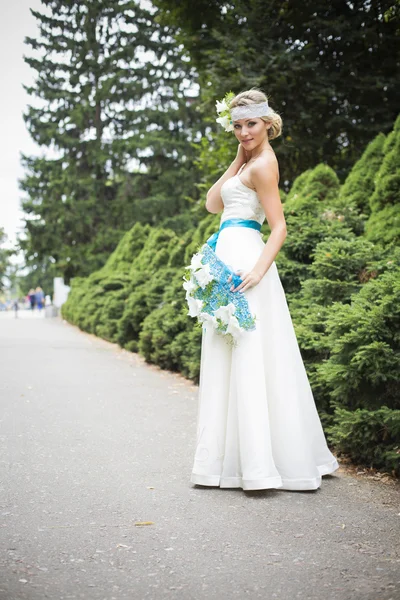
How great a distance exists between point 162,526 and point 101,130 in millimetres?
34362

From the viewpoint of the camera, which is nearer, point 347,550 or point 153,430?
point 347,550

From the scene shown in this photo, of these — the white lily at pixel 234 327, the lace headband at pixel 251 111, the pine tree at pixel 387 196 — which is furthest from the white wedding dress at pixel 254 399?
the pine tree at pixel 387 196

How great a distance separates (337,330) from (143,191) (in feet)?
107

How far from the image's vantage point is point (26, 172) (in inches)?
1570

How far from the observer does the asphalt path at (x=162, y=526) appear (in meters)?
3.09

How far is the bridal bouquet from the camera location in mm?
4609

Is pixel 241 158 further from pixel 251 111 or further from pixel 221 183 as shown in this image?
pixel 251 111

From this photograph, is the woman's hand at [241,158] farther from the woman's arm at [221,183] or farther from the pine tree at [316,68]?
the pine tree at [316,68]

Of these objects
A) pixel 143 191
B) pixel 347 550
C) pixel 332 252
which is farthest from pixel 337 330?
pixel 143 191

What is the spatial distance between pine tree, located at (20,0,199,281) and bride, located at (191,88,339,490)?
3139 centimetres

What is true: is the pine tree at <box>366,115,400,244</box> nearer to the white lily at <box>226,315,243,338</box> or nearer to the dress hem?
the white lily at <box>226,315,243,338</box>

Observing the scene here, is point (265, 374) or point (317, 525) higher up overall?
point (265, 374)

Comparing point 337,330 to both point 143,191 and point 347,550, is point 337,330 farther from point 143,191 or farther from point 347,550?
point 143,191

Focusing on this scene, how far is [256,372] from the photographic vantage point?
4676 millimetres
